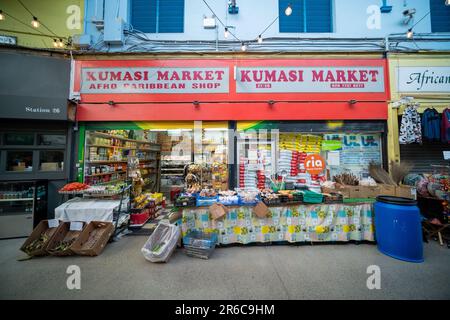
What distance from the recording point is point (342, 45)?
5.75 m

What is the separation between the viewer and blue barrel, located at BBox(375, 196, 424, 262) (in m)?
3.27

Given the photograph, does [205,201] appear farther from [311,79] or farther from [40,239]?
[311,79]

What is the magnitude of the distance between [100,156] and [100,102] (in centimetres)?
195

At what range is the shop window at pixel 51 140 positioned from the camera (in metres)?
5.19

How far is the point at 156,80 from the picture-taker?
5.53 meters

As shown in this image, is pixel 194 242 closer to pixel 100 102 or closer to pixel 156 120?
pixel 156 120

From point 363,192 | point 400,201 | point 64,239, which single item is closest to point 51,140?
point 64,239

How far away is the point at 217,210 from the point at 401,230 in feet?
11.7

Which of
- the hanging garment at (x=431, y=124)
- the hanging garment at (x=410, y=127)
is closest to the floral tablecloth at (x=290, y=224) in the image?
the hanging garment at (x=410, y=127)

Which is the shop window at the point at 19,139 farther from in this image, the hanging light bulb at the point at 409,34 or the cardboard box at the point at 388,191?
the hanging light bulb at the point at 409,34

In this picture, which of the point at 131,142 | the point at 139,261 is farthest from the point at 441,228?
the point at 131,142

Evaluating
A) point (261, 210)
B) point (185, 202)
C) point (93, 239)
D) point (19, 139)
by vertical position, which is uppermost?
point (19, 139)

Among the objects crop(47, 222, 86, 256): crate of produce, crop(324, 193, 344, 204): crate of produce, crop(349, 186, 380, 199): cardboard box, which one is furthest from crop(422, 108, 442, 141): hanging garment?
crop(47, 222, 86, 256): crate of produce

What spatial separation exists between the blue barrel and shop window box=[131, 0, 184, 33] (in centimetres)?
770
